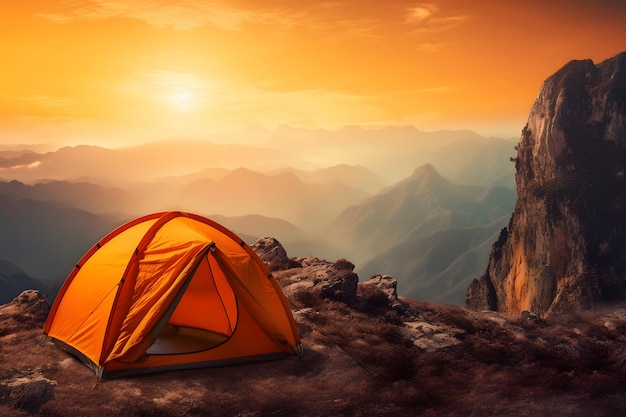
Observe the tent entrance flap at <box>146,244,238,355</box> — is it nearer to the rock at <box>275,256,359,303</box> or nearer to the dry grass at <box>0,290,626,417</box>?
the dry grass at <box>0,290,626,417</box>

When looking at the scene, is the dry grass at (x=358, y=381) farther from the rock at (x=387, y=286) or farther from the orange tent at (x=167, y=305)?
the rock at (x=387, y=286)

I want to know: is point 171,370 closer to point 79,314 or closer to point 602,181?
point 79,314

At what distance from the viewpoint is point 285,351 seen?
51.2 ft

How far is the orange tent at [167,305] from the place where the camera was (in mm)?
14312

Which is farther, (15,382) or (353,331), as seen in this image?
(353,331)

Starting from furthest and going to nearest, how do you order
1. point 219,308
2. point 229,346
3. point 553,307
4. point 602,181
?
1. point 602,181
2. point 553,307
3. point 219,308
4. point 229,346

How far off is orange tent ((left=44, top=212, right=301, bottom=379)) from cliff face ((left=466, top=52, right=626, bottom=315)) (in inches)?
2346

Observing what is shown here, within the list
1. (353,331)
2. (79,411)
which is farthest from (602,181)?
(79,411)

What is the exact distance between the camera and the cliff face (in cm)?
7250

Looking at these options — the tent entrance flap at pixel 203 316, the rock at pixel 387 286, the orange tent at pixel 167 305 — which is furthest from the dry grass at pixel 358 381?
the rock at pixel 387 286

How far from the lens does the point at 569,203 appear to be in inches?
3103

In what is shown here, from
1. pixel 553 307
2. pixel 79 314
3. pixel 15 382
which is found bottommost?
pixel 553 307

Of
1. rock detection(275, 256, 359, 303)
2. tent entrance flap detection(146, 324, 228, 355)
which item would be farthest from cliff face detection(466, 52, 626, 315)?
tent entrance flap detection(146, 324, 228, 355)

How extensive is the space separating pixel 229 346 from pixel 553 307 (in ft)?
218
